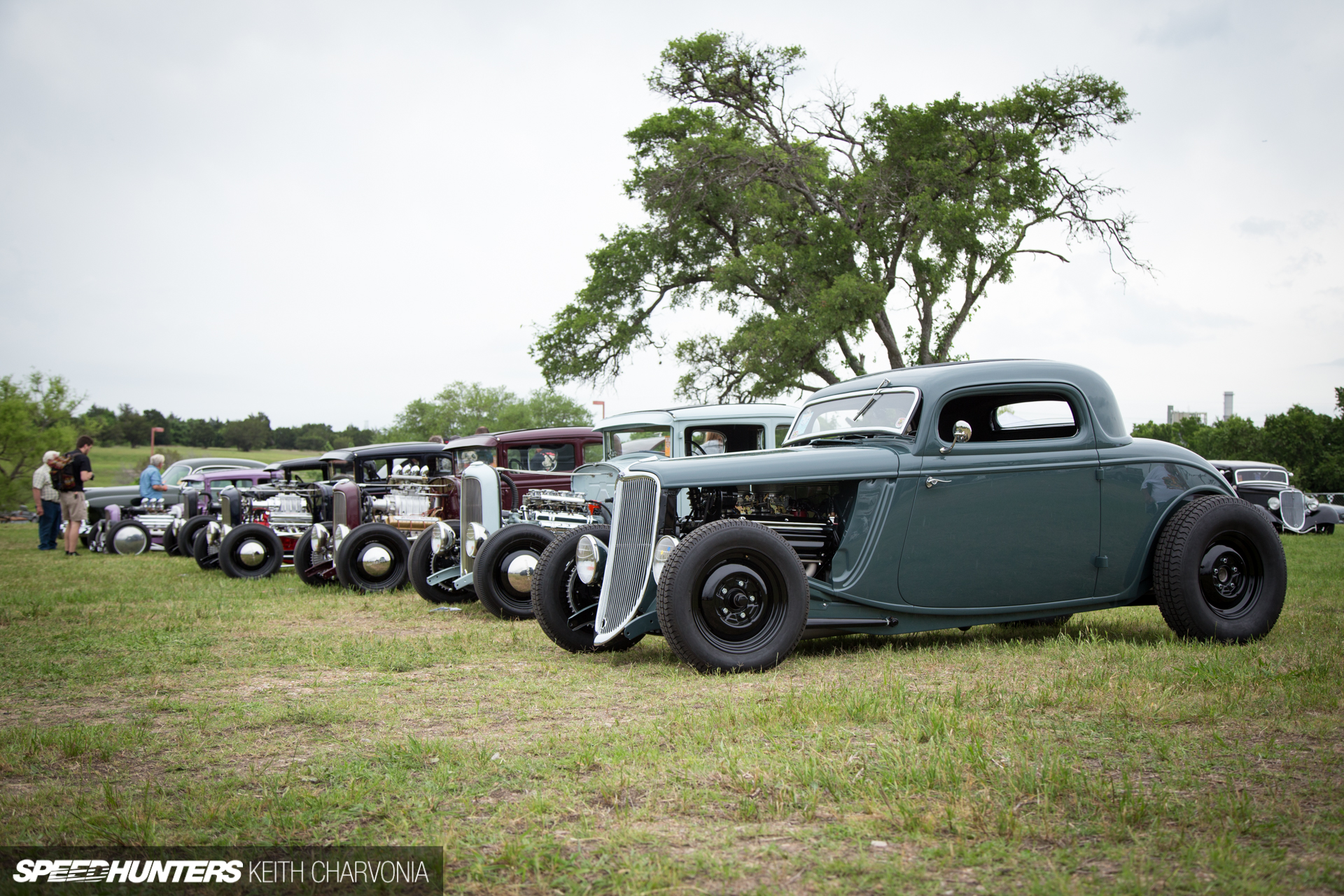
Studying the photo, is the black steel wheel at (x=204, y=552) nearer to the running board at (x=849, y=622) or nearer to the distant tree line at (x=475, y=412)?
the running board at (x=849, y=622)

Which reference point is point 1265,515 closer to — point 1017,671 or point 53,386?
point 1017,671

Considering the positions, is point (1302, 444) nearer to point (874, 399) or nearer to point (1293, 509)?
point (1293, 509)

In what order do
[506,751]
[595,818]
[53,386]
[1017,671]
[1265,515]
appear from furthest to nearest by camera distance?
[53,386] → [1265,515] → [1017,671] → [506,751] → [595,818]

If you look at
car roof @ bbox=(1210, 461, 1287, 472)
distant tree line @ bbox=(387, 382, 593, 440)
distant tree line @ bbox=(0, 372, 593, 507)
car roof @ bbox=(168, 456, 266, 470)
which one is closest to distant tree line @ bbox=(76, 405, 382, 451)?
distant tree line @ bbox=(0, 372, 593, 507)

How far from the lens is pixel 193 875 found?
245 centimetres

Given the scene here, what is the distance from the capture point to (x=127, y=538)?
16719 millimetres

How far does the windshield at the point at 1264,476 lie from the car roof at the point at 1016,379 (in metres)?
18.8

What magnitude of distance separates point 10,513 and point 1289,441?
51810mm

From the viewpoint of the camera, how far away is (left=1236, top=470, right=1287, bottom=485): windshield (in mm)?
21984

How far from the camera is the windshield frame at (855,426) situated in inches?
225

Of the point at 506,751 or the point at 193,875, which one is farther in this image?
the point at 506,751

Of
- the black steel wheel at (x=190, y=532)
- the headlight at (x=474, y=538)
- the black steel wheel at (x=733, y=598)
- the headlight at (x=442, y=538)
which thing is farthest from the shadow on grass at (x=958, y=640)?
the black steel wheel at (x=190, y=532)

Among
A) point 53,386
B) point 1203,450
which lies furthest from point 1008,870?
point 53,386

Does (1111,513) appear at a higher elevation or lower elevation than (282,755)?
higher
